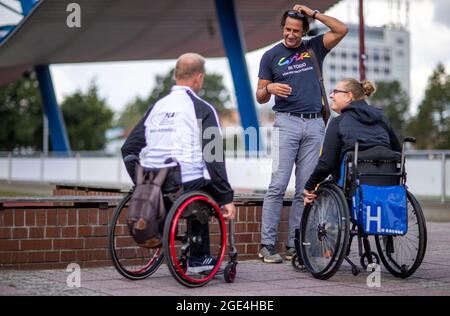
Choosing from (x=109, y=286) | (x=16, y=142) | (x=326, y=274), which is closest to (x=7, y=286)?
(x=109, y=286)

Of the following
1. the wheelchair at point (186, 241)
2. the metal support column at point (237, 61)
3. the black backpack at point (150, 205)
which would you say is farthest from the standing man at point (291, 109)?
the metal support column at point (237, 61)

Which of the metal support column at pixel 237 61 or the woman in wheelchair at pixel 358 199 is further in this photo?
the metal support column at pixel 237 61

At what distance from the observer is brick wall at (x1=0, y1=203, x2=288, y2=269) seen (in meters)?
7.20

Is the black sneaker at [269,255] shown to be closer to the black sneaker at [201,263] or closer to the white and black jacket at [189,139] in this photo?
the black sneaker at [201,263]

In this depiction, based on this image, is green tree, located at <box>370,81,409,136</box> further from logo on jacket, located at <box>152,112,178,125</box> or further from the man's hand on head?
logo on jacket, located at <box>152,112,178,125</box>

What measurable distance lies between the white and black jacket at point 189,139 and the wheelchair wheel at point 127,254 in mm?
436

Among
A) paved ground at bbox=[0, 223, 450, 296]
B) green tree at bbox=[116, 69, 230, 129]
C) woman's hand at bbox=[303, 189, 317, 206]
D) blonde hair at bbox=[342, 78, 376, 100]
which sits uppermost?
green tree at bbox=[116, 69, 230, 129]

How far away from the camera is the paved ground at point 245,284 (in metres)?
6.03

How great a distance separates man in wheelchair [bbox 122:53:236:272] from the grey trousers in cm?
155

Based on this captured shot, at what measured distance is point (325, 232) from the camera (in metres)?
6.87

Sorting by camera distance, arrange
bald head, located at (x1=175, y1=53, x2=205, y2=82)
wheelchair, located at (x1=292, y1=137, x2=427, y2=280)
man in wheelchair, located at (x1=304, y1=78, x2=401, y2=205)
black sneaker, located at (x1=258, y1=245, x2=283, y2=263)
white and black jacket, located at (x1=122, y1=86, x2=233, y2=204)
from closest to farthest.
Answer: white and black jacket, located at (x1=122, y1=86, x2=233, y2=204) < bald head, located at (x1=175, y1=53, x2=205, y2=82) < wheelchair, located at (x1=292, y1=137, x2=427, y2=280) < man in wheelchair, located at (x1=304, y1=78, x2=401, y2=205) < black sneaker, located at (x1=258, y1=245, x2=283, y2=263)

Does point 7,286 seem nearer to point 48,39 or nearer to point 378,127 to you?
point 378,127

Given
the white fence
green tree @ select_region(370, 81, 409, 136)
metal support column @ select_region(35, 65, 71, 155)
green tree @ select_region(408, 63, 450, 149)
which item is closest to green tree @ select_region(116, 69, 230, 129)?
green tree @ select_region(370, 81, 409, 136)

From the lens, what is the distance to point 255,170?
25.8 metres
